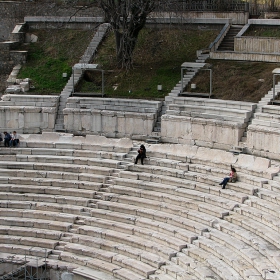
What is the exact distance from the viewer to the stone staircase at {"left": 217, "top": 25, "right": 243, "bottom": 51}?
40.6m

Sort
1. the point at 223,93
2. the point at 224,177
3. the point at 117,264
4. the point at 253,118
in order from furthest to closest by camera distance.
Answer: the point at 223,93
the point at 253,118
the point at 224,177
the point at 117,264

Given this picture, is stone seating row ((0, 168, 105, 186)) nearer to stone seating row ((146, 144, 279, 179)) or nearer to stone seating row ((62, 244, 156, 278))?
stone seating row ((146, 144, 279, 179))

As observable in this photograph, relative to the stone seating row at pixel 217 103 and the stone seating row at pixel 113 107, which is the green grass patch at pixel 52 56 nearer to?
the stone seating row at pixel 113 107

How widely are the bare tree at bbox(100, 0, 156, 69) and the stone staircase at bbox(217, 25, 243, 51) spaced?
389 cm

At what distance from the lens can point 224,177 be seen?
31.6 m

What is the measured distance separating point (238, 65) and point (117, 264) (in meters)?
12.9

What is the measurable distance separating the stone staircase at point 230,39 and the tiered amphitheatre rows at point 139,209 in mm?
8046

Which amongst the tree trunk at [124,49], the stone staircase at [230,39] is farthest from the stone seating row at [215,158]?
the stone staircase at [230,39]

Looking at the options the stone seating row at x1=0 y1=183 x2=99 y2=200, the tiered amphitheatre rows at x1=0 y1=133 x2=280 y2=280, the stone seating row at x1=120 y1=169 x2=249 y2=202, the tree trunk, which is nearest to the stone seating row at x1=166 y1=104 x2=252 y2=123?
the tiered amphitheatre rows at x1=0 y1=133 x2=280 y2=280

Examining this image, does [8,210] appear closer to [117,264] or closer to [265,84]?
[117,264]

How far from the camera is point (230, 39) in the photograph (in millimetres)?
41125

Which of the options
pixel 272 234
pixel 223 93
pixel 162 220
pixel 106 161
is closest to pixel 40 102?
pixel 106 161

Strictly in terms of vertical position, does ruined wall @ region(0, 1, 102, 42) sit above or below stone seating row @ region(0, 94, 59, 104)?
above

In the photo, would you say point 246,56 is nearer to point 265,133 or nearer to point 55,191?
point 265,133
